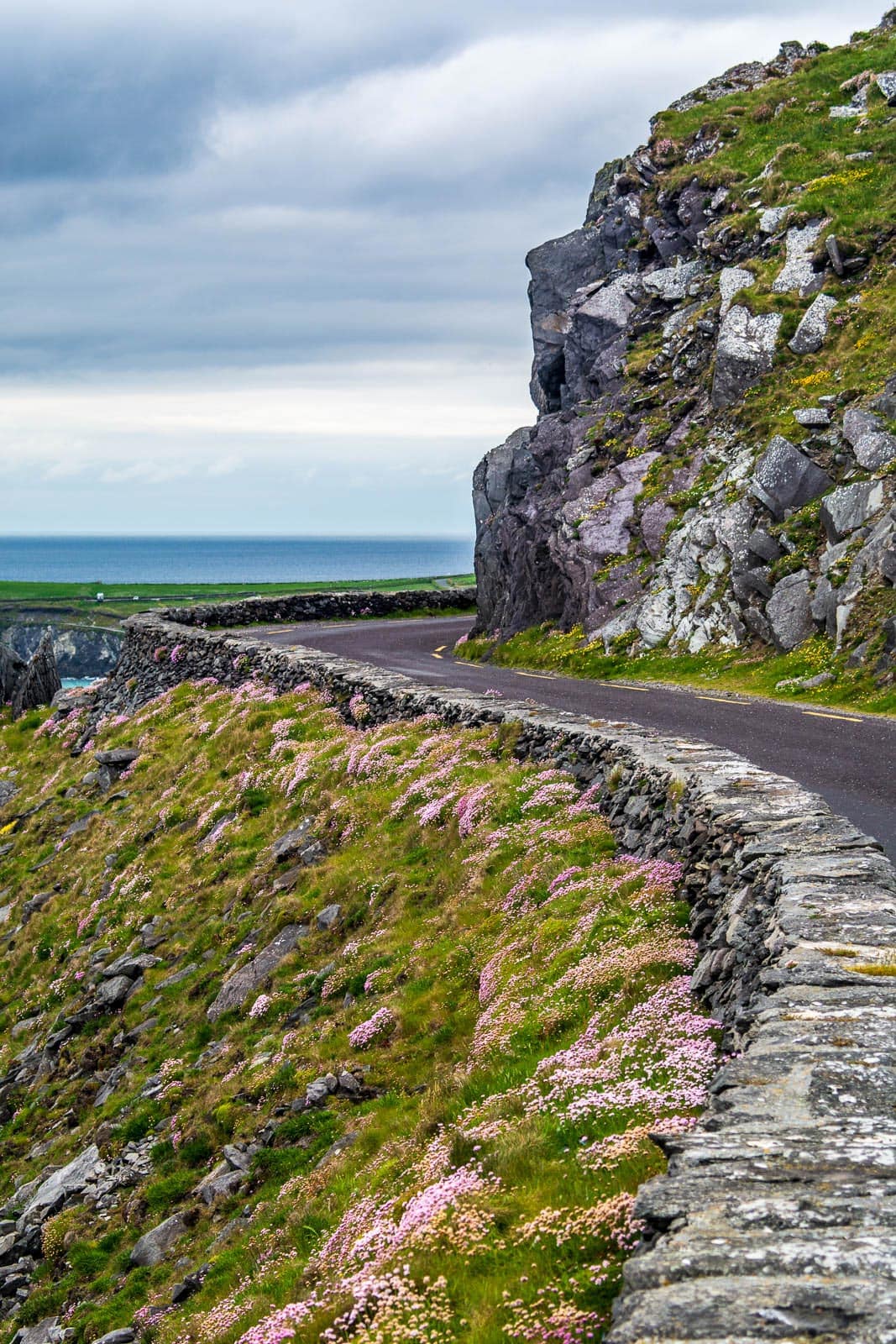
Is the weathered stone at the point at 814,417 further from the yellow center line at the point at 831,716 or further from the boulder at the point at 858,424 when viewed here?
the yellow center line at the point at 831,716

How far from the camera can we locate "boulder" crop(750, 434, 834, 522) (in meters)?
33.4

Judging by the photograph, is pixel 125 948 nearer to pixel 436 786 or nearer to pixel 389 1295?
pixel 436 786

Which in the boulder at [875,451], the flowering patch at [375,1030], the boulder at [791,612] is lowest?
the flowering patch at [375,1030]

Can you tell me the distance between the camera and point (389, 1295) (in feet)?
24.1

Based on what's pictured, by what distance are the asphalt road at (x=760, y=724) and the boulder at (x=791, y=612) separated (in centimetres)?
384

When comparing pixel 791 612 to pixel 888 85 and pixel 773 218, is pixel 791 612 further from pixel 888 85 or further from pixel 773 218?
pixel 888 85

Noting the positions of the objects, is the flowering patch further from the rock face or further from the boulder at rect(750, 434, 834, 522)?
the rock face

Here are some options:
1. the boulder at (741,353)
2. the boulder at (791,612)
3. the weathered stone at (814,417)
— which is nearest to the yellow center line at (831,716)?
the boulder at (791,612)

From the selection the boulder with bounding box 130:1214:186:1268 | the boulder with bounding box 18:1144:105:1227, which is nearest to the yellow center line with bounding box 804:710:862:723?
the boulder with bounding box 130:1214:186:1268

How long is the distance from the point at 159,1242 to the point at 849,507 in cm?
2576

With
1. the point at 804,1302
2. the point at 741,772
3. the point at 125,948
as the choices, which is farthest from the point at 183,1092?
the point at 804,1302

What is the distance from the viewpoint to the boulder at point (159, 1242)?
13203mm

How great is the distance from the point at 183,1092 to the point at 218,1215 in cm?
399

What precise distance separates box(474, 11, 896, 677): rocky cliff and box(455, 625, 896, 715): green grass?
0.59m
